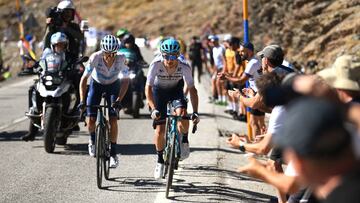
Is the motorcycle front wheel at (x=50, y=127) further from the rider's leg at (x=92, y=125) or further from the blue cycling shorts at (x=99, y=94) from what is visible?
the rider's leg at (x=92, y=125)

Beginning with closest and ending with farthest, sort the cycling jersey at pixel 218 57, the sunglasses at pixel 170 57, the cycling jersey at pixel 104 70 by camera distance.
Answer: the sunglasses at pixel 170 57
the cycling jersey at pixel 104 70
the cycling jersey at pixel 218 57

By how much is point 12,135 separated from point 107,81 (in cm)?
422

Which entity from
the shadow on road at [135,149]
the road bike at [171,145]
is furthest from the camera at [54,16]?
the road bike at [171,145]

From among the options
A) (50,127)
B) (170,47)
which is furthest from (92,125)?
(170,47)

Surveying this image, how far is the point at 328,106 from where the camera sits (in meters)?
2.79

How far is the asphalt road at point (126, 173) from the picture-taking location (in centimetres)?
820

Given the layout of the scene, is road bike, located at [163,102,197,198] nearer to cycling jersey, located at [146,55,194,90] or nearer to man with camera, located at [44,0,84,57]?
cycling jersey, located at [146,55,194,90]

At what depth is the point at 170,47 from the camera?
8.31m

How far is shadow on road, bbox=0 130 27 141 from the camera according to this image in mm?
12773

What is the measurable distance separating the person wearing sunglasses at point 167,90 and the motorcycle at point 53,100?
2.67 metres

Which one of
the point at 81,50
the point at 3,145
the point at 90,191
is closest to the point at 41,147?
the point at 3,145

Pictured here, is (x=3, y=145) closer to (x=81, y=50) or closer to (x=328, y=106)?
(x=81, y=50)

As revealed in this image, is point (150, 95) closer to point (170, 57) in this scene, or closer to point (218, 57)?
point (170, 57)

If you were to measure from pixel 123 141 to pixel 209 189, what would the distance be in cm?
422
